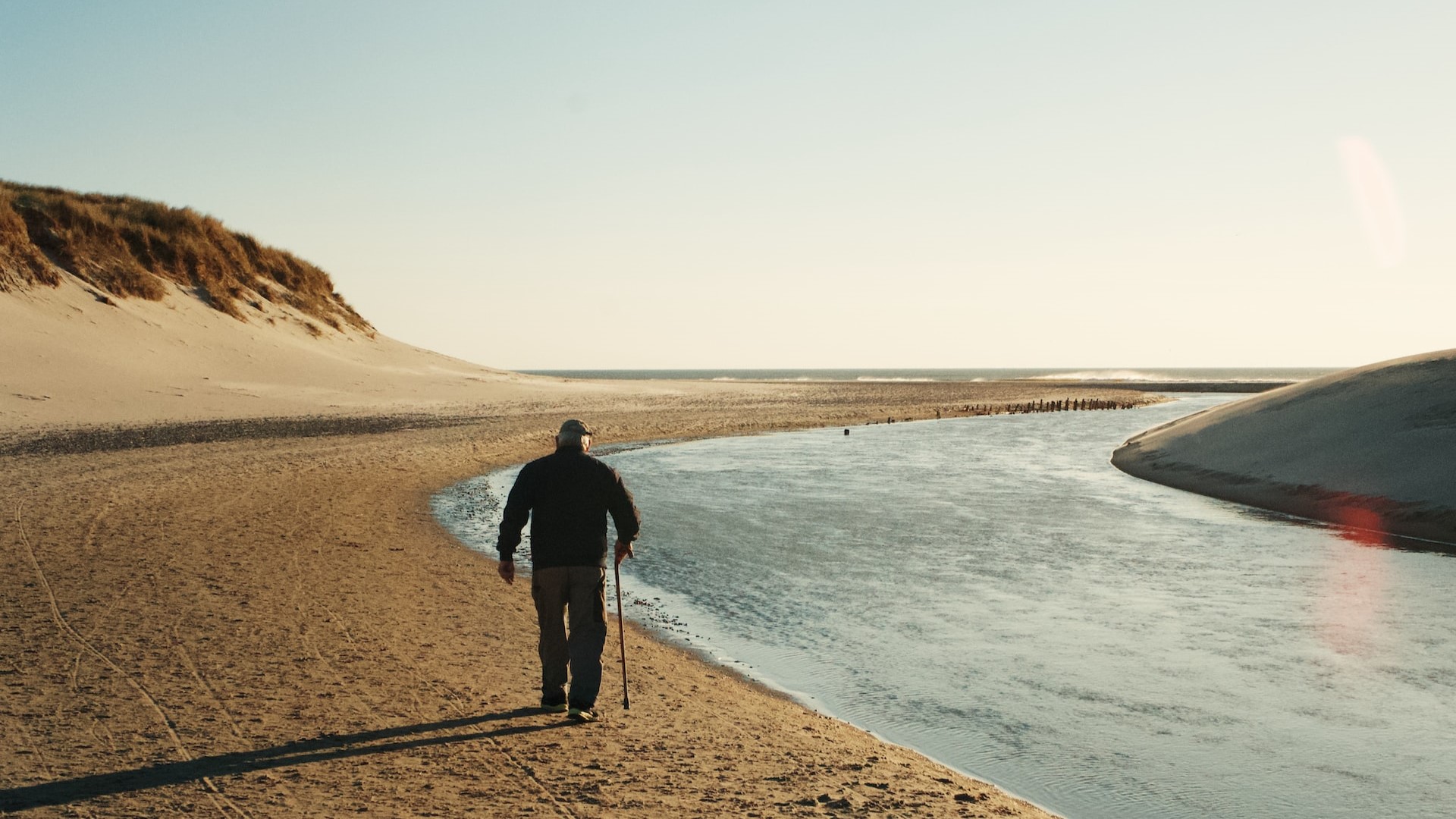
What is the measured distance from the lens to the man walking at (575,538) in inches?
274

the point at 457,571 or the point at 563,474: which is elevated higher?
the point at 563,474

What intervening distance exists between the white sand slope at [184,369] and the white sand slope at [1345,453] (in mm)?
31437

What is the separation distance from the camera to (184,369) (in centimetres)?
4291

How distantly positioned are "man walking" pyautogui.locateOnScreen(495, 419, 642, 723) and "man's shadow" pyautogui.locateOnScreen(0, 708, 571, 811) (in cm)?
50

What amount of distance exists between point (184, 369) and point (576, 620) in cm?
4211

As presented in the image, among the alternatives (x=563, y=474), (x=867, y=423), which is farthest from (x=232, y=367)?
(x=563, y=474)

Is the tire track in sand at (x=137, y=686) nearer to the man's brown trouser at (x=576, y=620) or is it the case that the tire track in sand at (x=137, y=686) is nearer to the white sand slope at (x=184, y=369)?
the man's brown trouser at (x=576, y=620)

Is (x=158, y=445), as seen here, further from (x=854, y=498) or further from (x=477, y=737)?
(x=477, y=737)

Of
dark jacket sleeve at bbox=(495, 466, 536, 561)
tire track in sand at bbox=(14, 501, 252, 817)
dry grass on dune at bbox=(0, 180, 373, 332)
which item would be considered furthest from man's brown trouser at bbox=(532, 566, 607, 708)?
dry grass on dune at bbox=(0, 180, 373, 332)

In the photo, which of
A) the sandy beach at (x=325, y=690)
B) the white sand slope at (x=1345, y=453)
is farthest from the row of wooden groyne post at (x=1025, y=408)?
the sandy beach at (x=325, y=690)

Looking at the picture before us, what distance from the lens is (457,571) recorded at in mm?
12820

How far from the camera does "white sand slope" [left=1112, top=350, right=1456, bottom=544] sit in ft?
58.3

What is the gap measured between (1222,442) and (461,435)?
75.5 feet

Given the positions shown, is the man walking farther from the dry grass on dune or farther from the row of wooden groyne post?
the row of wooden groyne post
